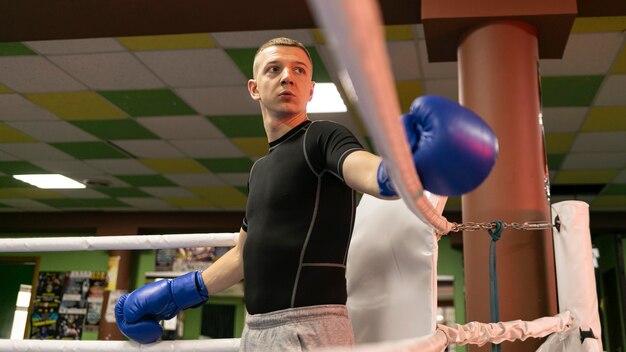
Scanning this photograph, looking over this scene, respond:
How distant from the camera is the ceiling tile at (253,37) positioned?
3.56 m

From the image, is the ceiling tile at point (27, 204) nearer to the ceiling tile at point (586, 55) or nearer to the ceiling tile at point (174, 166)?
the ceiling tile at point (174, 166)

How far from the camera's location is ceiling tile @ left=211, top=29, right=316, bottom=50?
11.7 ft

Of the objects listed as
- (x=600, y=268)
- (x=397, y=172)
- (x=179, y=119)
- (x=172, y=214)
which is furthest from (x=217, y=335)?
(x=397, y=172)

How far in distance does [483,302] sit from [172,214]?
613 centimetres

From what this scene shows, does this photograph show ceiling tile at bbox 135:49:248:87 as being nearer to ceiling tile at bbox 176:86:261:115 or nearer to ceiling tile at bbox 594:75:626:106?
ceiling tile at bbox 176:86:261:115

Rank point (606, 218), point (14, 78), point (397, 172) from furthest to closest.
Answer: point (606, 218)
point (14, 78)
point (397, 172)

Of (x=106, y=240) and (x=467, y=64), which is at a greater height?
(x=467, y=64)

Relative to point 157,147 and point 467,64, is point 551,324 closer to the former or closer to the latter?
point 467,64

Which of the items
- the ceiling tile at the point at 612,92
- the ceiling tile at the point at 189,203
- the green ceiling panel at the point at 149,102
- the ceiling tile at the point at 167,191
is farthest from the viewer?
the ceiling tile at the point at 189,203

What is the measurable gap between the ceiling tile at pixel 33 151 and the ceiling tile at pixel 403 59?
3358 mm

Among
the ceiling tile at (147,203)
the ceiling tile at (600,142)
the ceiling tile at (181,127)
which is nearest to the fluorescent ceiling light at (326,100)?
the ceiling tile at (181,127)

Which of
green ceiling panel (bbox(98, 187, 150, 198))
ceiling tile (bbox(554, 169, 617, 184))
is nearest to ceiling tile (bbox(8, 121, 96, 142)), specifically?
green ceiling panel (bbox(98, 187, 150, 198))

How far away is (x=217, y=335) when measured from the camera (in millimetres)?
11984

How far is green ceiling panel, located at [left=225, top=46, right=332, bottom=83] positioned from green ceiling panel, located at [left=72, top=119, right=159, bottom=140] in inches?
55.1
